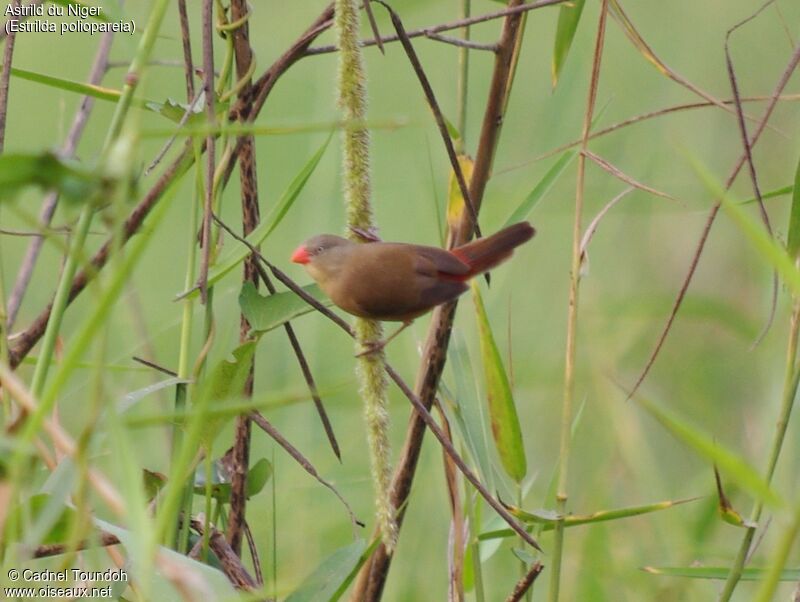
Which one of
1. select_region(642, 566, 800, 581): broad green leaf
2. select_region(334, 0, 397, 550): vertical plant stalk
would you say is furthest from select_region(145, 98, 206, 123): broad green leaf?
select_region(642, 566, 800, 581): broad green leaf

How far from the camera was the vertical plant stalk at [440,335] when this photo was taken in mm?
1096

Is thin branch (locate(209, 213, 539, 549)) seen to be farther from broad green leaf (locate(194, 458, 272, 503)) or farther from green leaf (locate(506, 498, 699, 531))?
broad green leaf (locate(194, 458, 272, 503))

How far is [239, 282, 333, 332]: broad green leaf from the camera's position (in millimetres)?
940

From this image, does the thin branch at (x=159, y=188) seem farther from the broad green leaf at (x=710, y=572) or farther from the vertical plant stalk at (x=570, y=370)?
the broad green leaf at (x=710, y=572)

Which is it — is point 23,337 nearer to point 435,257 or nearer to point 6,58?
point 6,58

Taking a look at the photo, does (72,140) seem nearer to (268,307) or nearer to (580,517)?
(268,307)

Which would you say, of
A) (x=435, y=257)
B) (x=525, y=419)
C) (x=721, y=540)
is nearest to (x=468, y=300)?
(x=525, y=419)

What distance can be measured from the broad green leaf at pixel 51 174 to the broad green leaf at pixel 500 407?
0.65 m

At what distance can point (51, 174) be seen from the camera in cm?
52

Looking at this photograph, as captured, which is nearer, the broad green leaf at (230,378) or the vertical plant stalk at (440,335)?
the broad green leaf at (230,378)

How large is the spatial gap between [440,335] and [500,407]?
4.1 inches

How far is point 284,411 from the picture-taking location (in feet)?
6.79

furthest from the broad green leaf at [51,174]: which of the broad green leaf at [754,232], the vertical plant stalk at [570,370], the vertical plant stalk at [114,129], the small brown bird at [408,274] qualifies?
the vertical plant stalk at [570,370]

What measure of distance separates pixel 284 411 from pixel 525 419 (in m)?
0.62
